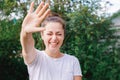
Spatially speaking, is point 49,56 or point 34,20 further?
point 49,56

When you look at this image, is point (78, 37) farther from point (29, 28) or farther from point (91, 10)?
point (29, 28)

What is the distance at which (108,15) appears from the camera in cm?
716

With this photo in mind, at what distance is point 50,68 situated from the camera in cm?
270

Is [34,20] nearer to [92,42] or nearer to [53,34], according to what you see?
[53,34]

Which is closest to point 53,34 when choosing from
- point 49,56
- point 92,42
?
point 49,56

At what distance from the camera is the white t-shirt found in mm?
2683

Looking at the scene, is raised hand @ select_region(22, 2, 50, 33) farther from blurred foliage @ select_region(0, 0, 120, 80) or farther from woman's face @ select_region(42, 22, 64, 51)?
blurred foliage @ select_region(0, 0, 120, 80)

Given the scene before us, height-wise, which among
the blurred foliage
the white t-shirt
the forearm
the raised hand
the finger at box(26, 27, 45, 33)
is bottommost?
the blurred foliage

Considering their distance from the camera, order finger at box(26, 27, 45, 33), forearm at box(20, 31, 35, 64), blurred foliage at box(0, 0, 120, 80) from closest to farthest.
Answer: finger at box(26, 27, 45, 33) < forearm at box(20, 31, 35, 64) < blurred foliage at box(0, 0, 120, 80)

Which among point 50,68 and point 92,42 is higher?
point 50,68

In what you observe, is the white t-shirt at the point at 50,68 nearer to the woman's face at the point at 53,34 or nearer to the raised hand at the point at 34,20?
the woman's face at the point at 53,34

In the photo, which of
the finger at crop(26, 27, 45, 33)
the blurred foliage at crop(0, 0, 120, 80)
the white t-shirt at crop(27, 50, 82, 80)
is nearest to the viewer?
the finger at crop(26, 27, 45, 33)

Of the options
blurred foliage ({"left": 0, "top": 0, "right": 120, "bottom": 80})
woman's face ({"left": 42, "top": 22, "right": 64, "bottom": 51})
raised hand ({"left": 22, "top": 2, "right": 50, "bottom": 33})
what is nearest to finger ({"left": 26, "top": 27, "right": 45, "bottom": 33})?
raised hand ({"left": 22, "top": 2, "right": 50, "bottom": 33})

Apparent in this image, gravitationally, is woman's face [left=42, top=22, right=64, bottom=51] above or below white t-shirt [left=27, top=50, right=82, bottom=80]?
above
